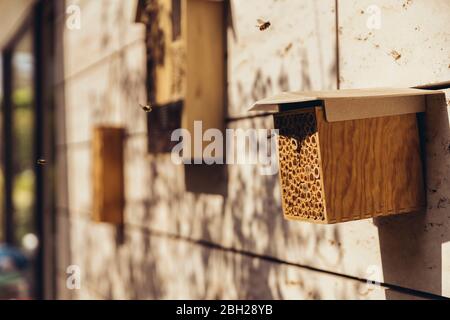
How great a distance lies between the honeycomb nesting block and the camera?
2.74 metres

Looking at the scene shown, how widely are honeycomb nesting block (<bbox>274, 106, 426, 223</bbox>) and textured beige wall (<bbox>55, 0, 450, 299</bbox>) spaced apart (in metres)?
0.13

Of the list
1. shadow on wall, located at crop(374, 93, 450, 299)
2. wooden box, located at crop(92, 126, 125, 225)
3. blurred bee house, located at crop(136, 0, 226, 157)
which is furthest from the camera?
wooden box, located at crop(92, 126, 125, 225)

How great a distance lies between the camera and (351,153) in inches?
110

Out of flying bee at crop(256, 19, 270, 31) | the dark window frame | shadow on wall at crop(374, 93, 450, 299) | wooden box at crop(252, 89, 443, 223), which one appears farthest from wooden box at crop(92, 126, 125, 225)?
shadow on wall at crop(374, 93, 450, 299)

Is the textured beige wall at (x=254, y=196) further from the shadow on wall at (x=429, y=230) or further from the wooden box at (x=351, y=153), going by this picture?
the wooden box at (x=351, y=153)

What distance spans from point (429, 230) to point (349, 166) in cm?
54

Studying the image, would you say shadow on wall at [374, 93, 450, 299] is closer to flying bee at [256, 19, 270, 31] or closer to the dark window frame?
flying bee at [256, 19, 270, 31]

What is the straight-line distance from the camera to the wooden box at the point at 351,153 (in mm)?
2727

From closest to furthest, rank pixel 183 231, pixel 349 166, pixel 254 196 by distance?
pixel 349 166
pixel 254 196
pixel 183 231

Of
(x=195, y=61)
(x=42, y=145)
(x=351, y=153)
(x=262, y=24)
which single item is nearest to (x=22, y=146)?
(x=42, y=145)

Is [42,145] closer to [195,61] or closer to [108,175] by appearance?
[108,175]

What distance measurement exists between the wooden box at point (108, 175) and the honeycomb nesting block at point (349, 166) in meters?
3.81

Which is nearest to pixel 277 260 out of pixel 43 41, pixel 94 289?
pixel 94 289

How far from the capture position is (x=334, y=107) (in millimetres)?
2709
